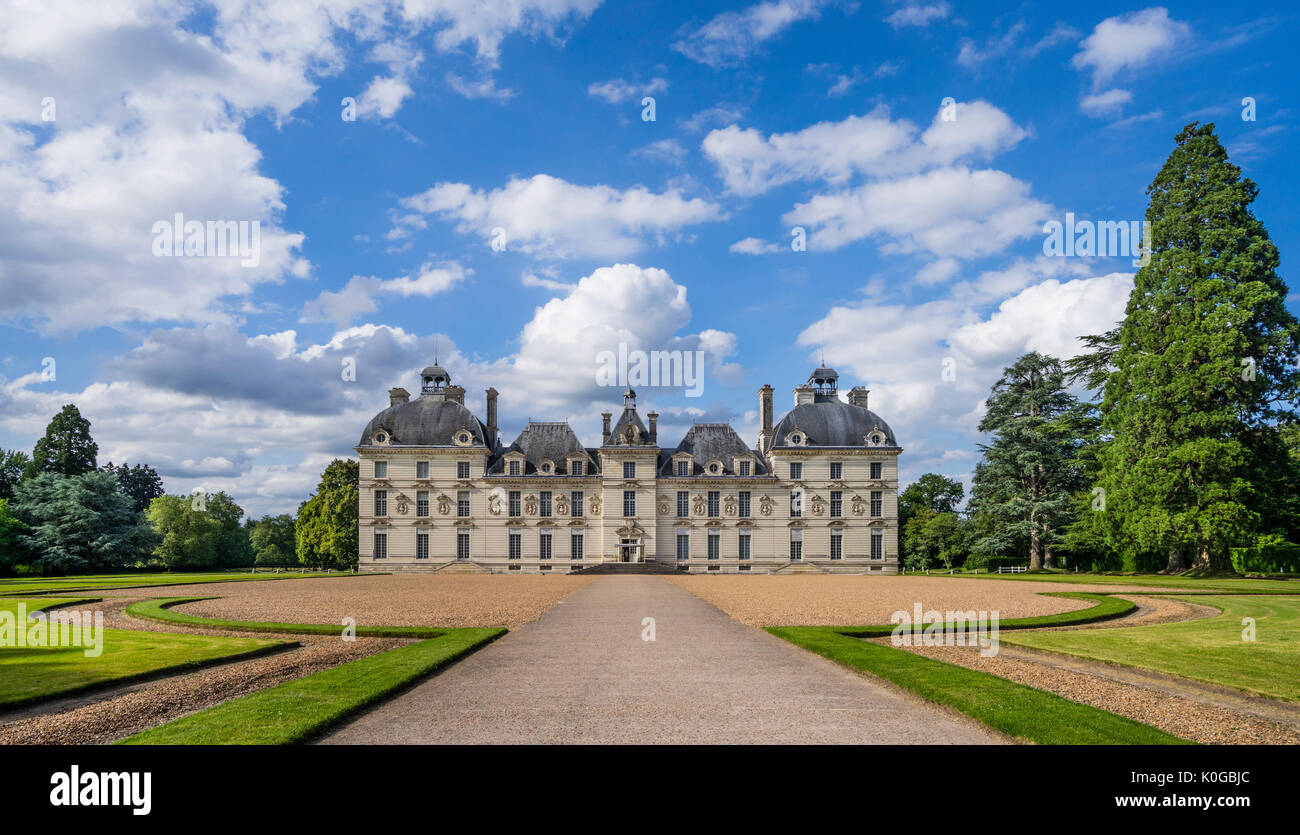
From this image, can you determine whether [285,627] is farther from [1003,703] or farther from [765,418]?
[765,418]

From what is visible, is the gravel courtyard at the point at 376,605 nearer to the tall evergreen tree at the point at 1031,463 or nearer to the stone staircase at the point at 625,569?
the stone staircase at the point at 625,569

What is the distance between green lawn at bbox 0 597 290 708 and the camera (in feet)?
30.1

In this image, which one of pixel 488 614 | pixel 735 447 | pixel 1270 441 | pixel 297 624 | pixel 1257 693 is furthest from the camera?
pixel 735 447

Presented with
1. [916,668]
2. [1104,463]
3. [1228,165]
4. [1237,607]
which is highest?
[1228,165]

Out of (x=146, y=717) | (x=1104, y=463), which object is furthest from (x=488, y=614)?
(x=1104, y=463)

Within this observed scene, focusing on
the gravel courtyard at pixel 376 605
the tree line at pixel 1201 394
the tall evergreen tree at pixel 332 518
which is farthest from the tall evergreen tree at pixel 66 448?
the tree line at pixel 1201 394

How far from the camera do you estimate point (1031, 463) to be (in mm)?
48750

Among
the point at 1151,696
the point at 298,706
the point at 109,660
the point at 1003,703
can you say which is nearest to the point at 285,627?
the point at 109,660

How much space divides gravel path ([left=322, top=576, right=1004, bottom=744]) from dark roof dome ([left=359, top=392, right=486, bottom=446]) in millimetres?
42112

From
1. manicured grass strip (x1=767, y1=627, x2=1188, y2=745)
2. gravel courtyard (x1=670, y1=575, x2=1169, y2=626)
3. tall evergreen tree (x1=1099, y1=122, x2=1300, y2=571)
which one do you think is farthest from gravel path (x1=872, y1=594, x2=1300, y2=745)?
tall evergreen tree (x1=1099, y1=122, x2=1300, y2=571)

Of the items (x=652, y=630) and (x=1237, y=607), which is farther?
(x=1237, y=607)
